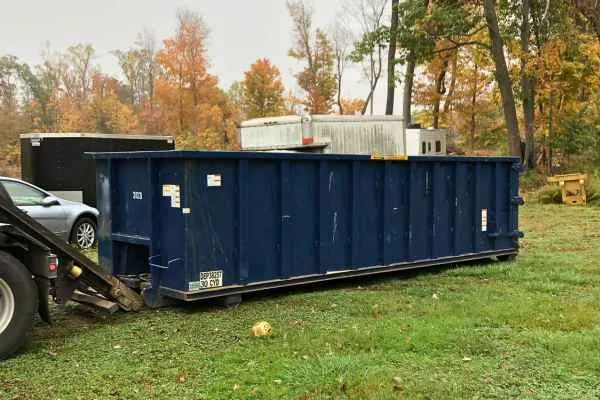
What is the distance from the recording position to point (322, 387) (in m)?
4.49

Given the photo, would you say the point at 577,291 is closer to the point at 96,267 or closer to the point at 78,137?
the point at 96,267

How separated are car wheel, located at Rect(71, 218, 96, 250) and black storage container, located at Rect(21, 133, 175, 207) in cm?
355

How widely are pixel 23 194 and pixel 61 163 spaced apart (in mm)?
4632

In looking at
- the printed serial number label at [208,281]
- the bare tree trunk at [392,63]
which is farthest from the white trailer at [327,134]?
the bare tree trunk at [392,63]

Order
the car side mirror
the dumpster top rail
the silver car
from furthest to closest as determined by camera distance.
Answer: the car side mirror
the silver car
the dumpster top rail

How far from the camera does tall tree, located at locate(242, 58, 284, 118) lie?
4706 centimetres

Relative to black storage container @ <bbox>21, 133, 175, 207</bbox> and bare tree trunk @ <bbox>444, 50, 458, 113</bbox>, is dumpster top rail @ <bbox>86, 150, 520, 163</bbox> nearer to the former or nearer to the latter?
black storage container @ <bbox>21, 133, 175, 207</bbox>

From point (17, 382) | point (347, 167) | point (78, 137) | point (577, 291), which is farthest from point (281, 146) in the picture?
point (17, 382)

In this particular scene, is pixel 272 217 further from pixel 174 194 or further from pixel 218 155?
pixel 174 194

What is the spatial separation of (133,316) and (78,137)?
33.0 ft

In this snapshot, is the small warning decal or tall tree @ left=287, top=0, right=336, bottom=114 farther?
tall tree @ left=287, top=0, right=336, bottom=114

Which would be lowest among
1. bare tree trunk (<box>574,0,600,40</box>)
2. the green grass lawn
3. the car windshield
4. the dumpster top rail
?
the green grass lawn

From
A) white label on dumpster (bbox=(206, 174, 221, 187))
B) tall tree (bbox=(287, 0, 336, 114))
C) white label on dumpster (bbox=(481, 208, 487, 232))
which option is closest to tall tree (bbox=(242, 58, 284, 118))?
tall tree (bbox=(287, 0, 336, 114))

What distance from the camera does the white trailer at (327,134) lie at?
15570mm
